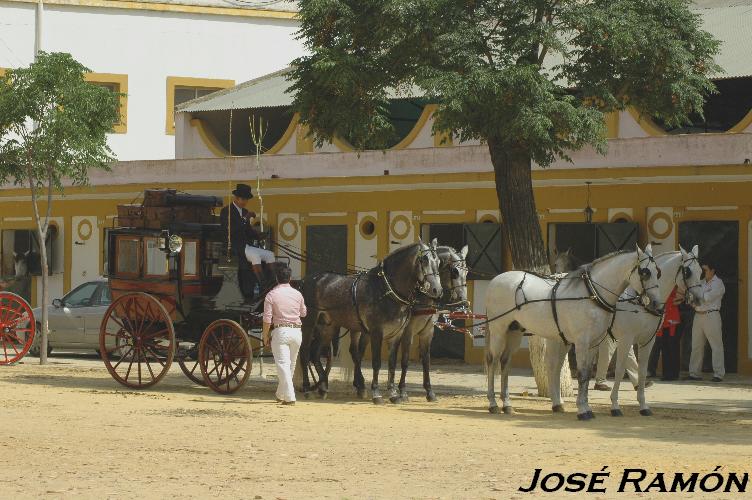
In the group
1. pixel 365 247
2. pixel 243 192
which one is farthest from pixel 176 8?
pixel 243 192

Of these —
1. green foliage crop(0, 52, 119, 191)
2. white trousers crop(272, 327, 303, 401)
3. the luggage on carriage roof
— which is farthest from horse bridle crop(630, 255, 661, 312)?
green foliage crop(0, 52, 119, 191)

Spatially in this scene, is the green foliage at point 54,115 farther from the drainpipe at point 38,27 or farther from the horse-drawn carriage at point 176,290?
the drainpipe at point 38,27

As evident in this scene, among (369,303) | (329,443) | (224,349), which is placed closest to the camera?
(329,443)

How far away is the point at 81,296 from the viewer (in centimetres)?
2911

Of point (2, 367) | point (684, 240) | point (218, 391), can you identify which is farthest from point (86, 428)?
point (684, 240)

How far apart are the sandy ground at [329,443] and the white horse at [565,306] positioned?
540 mm

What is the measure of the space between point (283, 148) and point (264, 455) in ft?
57.6

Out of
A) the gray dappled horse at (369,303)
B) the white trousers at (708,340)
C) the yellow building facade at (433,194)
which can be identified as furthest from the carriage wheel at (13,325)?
the white trousers at (708,340)

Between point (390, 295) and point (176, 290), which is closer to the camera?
point (390, 295)

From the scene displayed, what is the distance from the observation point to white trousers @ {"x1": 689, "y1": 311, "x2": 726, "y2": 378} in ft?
78.5

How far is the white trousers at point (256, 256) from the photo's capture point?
20.7 m

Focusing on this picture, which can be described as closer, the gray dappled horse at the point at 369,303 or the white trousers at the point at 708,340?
the gray dappled horse at the point at 369,303

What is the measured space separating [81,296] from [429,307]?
36.2 ft

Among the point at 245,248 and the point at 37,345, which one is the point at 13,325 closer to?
the point at 37,345
